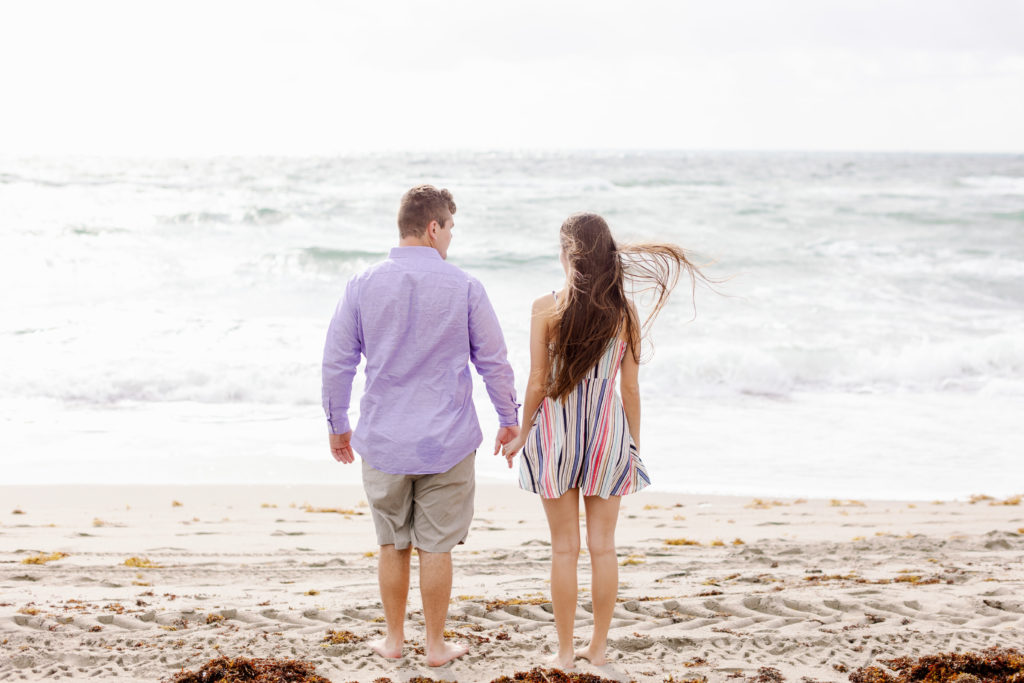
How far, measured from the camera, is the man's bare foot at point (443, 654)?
3.26 metres

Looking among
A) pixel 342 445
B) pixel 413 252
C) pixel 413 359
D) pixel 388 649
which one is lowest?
pixel 388 649

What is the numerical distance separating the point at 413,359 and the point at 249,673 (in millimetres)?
1284

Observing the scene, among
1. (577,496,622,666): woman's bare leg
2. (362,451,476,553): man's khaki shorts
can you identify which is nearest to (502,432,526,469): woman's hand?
(362,451,476,553): man's khaki shorts

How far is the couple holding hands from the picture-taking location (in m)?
3.03

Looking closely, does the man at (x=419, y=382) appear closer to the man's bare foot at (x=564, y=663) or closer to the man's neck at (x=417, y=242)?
the man's neck at (x=417, y=242)

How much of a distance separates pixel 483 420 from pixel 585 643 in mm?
5030

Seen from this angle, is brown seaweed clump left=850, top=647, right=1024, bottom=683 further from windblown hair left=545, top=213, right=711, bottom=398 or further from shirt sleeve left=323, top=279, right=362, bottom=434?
shirt sleeve left=323, top=279, right=362, bottom=434

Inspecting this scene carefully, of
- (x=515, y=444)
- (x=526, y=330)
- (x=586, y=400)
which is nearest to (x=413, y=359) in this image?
(x=515, y=444)

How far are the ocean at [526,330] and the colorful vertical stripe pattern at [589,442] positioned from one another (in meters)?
0.54

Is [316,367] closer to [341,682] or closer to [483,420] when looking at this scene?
[483,420]

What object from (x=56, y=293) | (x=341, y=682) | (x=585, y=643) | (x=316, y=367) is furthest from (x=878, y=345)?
(x=56, y=293)

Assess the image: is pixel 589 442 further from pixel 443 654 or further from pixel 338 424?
pixel 443 654

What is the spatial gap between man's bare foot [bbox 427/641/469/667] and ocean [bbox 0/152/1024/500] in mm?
1746

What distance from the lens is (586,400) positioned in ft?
10.1
